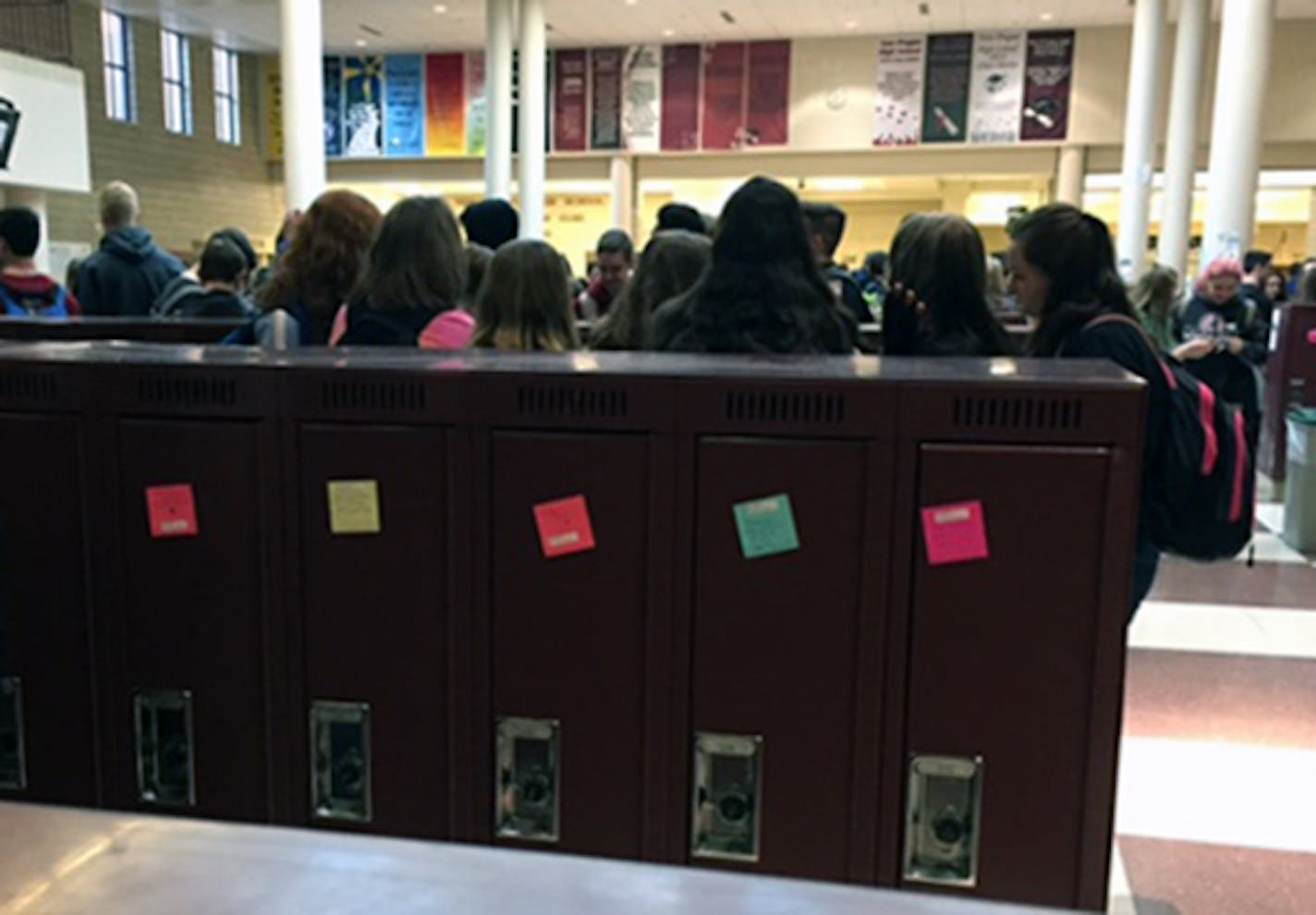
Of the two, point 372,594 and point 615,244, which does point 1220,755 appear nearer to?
point 372,594

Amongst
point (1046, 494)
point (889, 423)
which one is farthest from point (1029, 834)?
point (889, 423)

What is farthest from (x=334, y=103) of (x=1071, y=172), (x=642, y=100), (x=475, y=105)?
(x=1071, y=172)

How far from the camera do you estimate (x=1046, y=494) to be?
5.74 feet

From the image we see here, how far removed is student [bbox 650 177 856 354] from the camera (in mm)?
2482

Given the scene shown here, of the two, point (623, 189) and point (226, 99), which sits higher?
point (226, 99)

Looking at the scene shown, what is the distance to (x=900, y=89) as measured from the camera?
687 inches

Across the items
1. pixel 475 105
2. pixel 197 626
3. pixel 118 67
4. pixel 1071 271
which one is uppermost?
pixel 118 67

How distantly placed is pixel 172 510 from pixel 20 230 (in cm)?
327

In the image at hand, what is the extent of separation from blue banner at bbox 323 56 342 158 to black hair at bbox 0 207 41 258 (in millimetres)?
15936

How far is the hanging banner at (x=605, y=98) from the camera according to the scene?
60.6 feet

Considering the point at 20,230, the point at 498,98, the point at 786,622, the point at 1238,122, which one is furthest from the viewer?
the point at 498,98

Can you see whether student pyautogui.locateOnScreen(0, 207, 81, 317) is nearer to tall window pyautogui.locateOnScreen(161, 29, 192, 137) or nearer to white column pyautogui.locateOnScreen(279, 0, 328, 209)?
white column pyautogui.locateOnScreen(279, 0, 328, 209)

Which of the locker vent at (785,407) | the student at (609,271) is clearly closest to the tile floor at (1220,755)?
the locker vent at (785,407)

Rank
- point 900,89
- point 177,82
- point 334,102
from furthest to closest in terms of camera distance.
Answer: point 334,102, point 177,82, point 900,89
